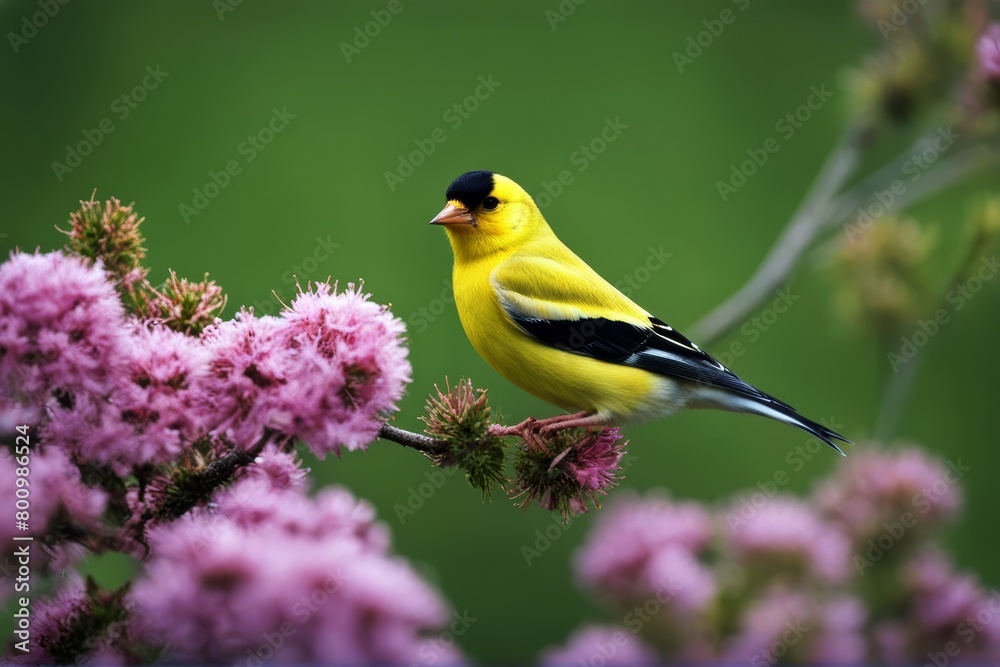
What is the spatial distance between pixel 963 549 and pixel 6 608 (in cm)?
398

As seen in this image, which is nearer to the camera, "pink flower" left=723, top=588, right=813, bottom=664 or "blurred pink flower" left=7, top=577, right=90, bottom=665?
"blurred pink flower" left=7, top=577, right=90, bottom=665

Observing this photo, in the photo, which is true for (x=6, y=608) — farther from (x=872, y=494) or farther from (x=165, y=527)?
(x=872, y=494)

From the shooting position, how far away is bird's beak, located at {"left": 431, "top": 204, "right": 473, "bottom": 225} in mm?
1935

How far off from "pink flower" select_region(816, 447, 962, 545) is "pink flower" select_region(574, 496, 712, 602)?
542 millimetres

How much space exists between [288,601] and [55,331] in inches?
16.9

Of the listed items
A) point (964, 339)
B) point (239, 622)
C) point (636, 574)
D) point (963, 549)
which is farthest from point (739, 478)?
point (239, 622)

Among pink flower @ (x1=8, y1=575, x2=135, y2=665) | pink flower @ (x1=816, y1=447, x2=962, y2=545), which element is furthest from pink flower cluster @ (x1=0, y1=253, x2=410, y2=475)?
pink flower @ (x1=816, y1=447, x2=962, y2=545)

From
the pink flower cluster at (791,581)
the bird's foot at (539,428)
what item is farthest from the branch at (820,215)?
the bird's foot at (539,428)

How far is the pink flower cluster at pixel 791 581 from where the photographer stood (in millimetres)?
1482

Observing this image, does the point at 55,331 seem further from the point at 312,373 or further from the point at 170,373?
the point at 312,373

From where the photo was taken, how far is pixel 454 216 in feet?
6.47

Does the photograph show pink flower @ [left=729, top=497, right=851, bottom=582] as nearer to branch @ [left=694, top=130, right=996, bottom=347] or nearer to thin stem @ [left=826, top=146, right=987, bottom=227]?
branch @ [left=694, top=130, right=996, bottom=347]

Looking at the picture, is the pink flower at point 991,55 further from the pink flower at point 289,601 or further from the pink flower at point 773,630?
the pink flower at point 289,601

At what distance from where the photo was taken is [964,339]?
4.32m
